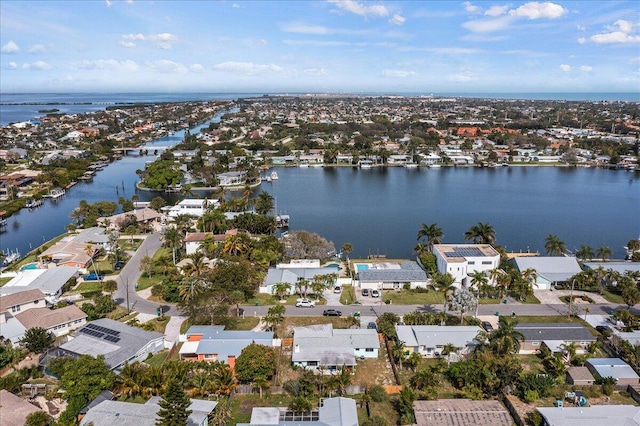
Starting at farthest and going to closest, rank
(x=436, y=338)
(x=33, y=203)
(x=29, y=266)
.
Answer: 1. (x=33, y=203)
2. (x=29, y=266)
3. (x=436, y=338)

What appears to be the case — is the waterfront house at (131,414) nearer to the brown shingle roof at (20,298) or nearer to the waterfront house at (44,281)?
the brown shingle roof at (20,298)

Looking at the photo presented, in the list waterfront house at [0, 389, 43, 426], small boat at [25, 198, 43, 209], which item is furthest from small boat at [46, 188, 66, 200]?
waterfront house at [0, 389, 43, 426]

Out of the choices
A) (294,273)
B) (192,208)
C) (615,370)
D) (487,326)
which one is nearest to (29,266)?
(192,208)

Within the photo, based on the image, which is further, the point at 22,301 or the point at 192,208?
the point at 192,208

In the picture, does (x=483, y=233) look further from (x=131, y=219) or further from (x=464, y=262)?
(x=131, y=219)

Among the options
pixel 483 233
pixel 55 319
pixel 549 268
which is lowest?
pixel 55 319

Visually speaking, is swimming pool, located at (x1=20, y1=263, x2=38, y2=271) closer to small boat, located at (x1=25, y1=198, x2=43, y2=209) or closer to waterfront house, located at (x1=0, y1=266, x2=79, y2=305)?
waterfront house, located at (x1=0, y1=266, x2=79, y2=305)

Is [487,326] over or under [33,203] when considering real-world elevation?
over
